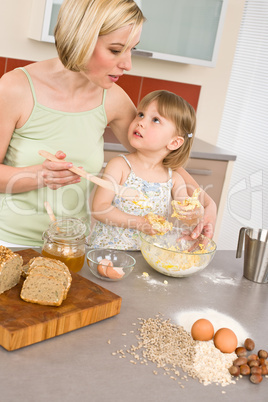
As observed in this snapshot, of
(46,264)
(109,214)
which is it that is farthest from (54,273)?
(109,214)

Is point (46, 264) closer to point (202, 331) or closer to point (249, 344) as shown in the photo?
point (202, 331)

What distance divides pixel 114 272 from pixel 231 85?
3091 mm

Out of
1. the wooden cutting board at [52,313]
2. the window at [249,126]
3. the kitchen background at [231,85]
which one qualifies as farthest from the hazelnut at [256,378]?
the window at [249,126]

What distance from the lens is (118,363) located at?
1.04 metres

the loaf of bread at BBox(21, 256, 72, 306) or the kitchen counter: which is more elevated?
the loaf of bread at BBox(21, 256, 72, 306)

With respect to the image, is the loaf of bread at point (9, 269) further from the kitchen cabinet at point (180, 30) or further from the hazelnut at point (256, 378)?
the kitchen cabinet at point (180, 30)

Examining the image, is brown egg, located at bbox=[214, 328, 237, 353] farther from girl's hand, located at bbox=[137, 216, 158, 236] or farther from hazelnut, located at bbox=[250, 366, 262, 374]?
girl's hand, located at bbox=[137, 216, 158, 236]

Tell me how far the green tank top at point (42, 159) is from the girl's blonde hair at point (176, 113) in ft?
0.64

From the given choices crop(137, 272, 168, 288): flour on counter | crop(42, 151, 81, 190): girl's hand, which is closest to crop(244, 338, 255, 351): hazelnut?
crop(137, 272, 168, 288): flour on counter

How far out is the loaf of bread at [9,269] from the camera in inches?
44.5

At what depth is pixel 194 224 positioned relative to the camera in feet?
5.49

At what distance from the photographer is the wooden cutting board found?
1020 millimetres

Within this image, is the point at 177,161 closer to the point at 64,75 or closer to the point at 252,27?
the point at 64,75

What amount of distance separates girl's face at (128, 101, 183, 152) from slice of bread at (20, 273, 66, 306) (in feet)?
2.61
